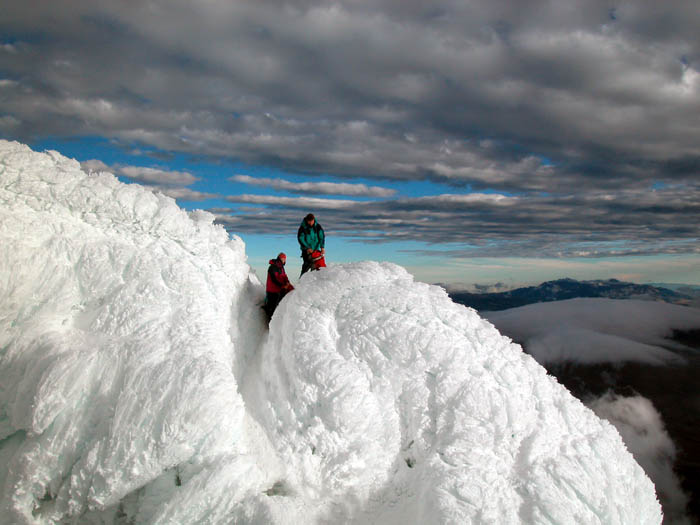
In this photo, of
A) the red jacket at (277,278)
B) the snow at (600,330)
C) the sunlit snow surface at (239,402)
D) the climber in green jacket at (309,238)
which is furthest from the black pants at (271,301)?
the snow at (600,330)

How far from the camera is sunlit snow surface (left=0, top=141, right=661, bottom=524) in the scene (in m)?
5.17

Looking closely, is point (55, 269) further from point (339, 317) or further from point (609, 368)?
point (609, 368)

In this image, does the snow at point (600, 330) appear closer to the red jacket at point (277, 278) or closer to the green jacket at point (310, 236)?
the green jacket at point (310, 236)

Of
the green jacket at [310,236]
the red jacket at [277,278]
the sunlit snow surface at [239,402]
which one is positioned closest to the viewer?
the sunlit snow surface at [239,402]

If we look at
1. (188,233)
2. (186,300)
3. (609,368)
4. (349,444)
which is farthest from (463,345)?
(609,368)

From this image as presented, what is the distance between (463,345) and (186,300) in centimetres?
454

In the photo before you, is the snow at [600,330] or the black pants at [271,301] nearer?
the black pants at [271,301]

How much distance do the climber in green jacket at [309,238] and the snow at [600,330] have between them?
63285 millimetres

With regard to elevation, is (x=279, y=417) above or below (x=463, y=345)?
below

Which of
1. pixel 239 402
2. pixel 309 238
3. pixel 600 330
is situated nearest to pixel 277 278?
pixel 309 238

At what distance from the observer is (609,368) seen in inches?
2980

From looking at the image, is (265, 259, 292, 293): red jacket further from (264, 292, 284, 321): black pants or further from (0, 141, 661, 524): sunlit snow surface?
(0, 141, 661, 524): sunlit snow surface

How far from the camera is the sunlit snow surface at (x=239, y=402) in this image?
5172mm

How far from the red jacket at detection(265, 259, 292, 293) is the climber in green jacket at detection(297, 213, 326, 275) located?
90.6 inches
